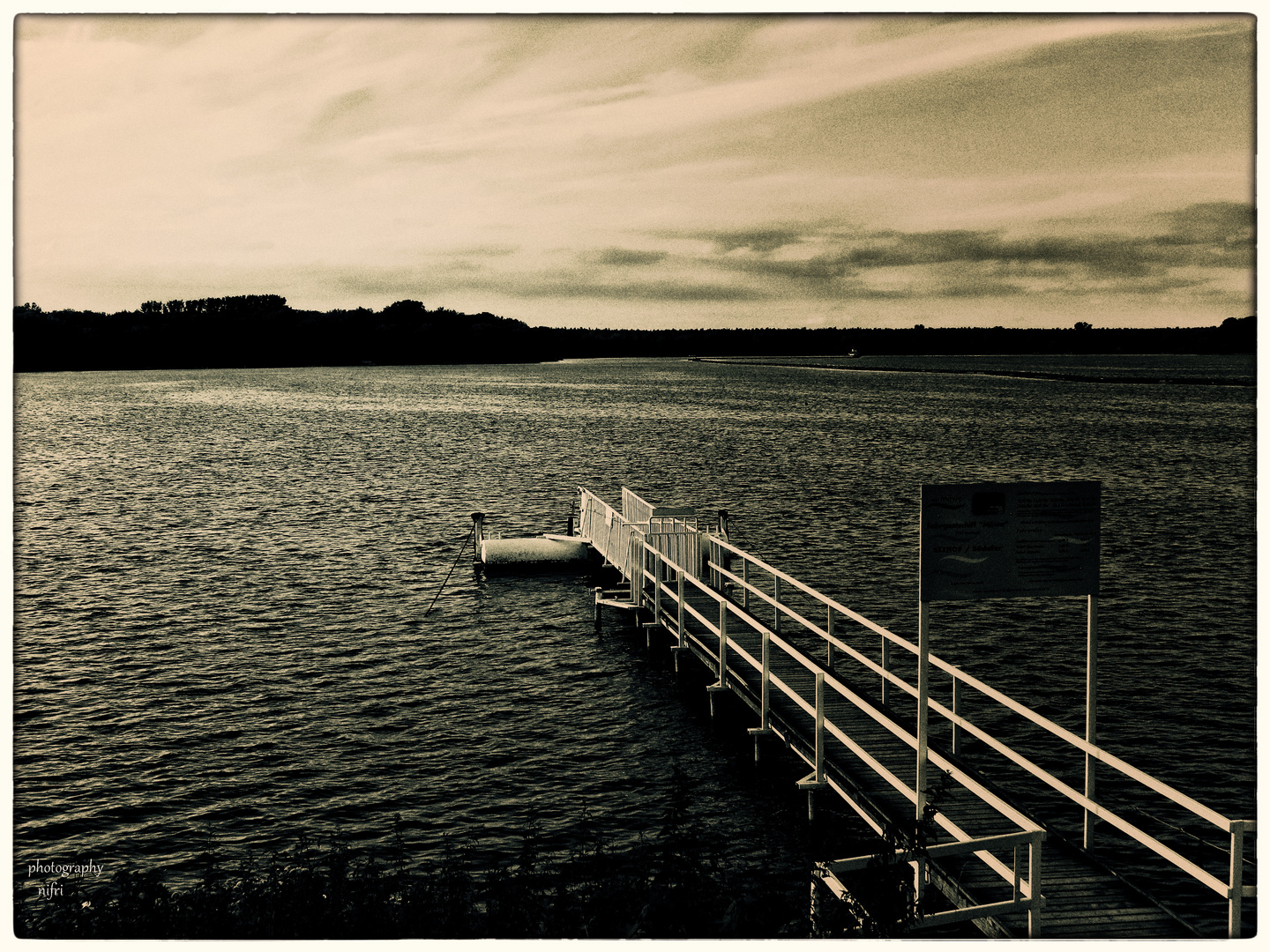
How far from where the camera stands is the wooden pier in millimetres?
8922

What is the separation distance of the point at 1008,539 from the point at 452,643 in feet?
50.3

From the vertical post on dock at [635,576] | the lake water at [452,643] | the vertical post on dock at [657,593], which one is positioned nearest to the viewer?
the lake water at [452,643]

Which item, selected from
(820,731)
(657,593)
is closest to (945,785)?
(820,731)

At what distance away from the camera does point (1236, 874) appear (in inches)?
326

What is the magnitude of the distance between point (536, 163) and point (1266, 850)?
16.3 meters

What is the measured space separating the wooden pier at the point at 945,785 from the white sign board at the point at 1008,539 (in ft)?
3.85

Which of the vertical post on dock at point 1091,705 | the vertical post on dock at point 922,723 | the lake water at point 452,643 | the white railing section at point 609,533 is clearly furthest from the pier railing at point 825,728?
the lake water at point 452,643

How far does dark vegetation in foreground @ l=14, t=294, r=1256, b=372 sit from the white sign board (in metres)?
3.95

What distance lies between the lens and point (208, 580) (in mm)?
28750

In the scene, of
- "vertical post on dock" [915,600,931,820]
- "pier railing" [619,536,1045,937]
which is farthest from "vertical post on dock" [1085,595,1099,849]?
"vertical post on dock" [915,600,931,820]

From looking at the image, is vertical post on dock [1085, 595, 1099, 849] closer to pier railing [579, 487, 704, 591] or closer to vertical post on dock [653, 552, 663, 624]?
pier railing [579, 487, 704, 591]

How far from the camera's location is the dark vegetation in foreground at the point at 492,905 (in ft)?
29.5

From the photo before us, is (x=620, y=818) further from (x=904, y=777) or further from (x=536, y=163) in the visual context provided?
(x=536, y=163)

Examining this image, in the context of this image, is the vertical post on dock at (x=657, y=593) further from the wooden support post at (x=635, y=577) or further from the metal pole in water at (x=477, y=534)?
the metal pole in water at (x=477, y=534)
